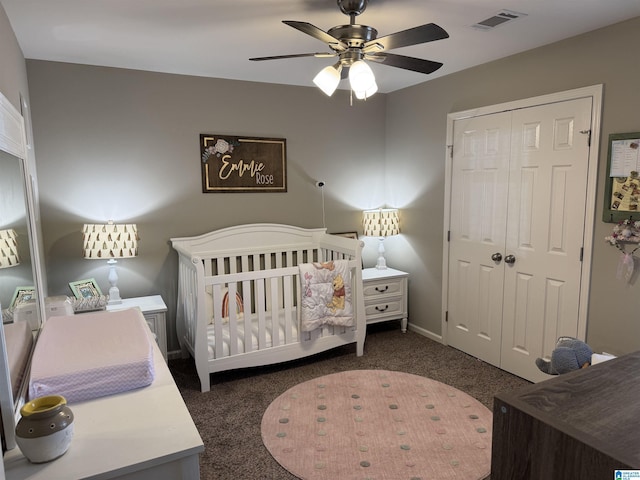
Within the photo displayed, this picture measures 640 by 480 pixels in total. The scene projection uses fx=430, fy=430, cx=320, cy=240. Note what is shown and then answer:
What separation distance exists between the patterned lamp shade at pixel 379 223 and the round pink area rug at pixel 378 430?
1344 millimetres

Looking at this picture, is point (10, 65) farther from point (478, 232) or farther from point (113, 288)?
point (478, 232)

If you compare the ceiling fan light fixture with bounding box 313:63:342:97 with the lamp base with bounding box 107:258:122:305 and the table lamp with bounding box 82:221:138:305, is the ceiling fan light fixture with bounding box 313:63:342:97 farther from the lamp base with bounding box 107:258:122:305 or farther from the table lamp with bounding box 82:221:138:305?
the lamp base with bounding box 107:258:122:305

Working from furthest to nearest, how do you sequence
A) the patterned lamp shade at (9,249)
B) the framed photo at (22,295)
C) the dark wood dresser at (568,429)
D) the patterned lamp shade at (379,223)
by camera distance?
the patterned lamp shade at (379,223), the framed photo at (22,295), the patterned lamp shade at (9,249), the dark wood dresser at (568,429)

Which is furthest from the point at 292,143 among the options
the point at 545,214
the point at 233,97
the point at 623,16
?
the point at 623,16

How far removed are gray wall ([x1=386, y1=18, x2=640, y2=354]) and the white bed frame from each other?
815 millimetres

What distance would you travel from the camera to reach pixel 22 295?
4.78ft

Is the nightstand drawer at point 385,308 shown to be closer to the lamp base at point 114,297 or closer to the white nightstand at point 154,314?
the white nightstand at point 154,314

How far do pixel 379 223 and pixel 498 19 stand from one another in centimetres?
200

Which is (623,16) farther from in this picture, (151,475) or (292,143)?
(151,475)

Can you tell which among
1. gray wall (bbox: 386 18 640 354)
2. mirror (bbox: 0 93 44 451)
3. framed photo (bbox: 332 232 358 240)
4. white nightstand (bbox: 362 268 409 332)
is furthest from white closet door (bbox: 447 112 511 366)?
mirror (bbox: 0 93 44 451)

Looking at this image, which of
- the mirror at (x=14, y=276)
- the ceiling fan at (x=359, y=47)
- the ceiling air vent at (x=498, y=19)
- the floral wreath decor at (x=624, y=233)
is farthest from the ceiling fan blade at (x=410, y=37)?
the floral wreath decor at (x=624, y=233)

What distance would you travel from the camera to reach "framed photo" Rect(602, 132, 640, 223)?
2.37 metres

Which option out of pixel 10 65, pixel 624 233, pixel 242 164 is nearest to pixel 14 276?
pixel 10 65

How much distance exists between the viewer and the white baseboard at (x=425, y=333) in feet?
12.7
